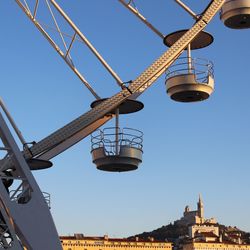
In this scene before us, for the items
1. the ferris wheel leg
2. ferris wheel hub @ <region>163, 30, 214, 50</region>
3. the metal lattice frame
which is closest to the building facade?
ferris wheel hub @ <region>163, 30, 214, 50</region>

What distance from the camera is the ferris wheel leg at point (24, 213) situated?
1977cm

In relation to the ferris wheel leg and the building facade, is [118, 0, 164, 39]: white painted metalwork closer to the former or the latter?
the ferris wheel leg

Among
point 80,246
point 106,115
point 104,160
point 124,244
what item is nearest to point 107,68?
point 106,115

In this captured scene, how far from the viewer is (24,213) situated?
2019 centimetres

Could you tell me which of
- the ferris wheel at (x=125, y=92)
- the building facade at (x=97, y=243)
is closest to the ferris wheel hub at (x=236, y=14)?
the ferris wheel at (x=125, y=92)

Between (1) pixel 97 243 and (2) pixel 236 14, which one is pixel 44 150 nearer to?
(2) pixel 236 14

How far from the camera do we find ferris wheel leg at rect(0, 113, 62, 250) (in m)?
19.8

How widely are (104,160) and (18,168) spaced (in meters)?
4.92

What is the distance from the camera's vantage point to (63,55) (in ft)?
87.8

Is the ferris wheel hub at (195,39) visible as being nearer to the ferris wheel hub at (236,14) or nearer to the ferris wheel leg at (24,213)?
the ferris wheel hub at (236,14)

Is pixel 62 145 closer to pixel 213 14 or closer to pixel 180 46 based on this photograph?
pixel 180 46

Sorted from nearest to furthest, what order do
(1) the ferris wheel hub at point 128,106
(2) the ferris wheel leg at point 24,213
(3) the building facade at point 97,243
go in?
1. (2) the ferris wheel leg at point 24,213
2. (1) the ferris wheel hub at point 128,106
3. (3) the building facade at point 97,243

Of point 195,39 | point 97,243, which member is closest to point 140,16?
point 195,39

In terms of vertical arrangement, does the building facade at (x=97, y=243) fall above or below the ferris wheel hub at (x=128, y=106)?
above
